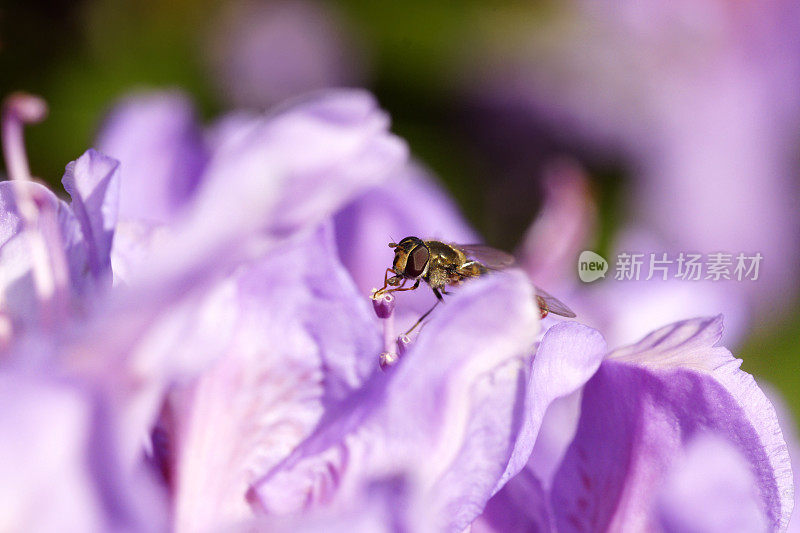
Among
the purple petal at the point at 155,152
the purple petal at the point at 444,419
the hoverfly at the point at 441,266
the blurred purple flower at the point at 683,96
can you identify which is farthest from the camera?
the blurred purple flower at the point at 683,96

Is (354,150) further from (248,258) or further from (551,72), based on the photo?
(551,72)

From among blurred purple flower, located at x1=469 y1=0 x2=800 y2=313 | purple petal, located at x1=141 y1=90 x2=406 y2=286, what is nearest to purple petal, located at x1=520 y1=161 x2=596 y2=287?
purple petal, located at x1=141 y1=90 x2=406 y2=286

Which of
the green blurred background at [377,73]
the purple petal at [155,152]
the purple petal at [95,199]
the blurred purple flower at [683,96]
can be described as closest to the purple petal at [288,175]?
the purple petal at [95,199]

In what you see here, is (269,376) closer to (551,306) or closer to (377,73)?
(551,306)

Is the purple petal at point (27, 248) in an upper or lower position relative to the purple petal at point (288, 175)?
lower

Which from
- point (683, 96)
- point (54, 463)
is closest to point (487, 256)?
point (54, 463)

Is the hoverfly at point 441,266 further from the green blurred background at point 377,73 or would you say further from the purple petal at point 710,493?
Result: the green blurred background at point 377,73

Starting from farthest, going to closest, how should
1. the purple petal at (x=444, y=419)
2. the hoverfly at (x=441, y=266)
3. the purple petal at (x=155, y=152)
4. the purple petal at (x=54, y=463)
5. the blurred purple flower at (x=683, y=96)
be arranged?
the blurred purple flower at (x=683, y=96) < the purple petal at (x=155, y=152) < the hoverfly at (x=441, y=266) < the purple petal at (x=444, y=419) < the purple petal at (x=54, y=463)

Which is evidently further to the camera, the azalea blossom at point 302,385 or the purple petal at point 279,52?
the purple petal at point 279,52
